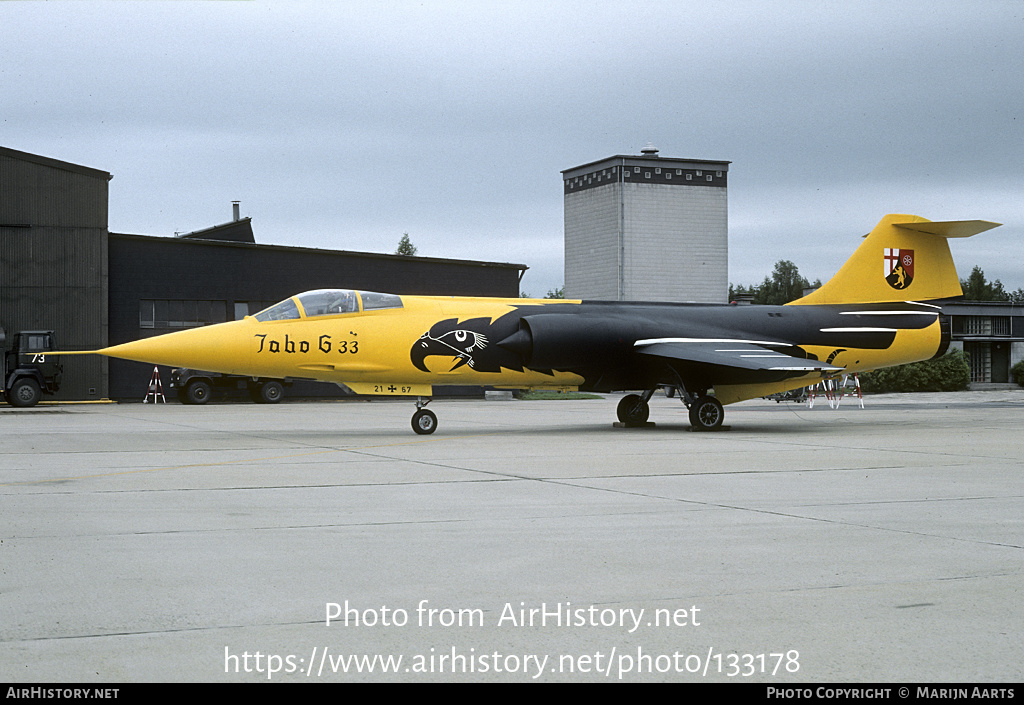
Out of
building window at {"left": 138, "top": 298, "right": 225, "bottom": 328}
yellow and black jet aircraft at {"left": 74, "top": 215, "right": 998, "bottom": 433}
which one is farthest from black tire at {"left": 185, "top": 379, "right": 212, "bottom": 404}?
yellow and black jet aircraft at {"left": 74, "top": 215, "right": 998, "bottom": 433}

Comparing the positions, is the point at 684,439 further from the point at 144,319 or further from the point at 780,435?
the point at 144,319

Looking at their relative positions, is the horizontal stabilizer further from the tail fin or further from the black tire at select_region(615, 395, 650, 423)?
the black tire at select_region(615, 395, 650, 423)

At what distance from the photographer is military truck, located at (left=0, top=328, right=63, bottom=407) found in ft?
93.2

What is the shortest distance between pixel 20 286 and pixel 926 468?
3147cm

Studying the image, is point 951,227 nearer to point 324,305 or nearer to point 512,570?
point 324,305

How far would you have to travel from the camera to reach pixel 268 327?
15.5 m

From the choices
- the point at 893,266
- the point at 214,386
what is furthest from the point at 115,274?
the point at 893,266

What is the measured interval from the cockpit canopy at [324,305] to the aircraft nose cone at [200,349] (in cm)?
58

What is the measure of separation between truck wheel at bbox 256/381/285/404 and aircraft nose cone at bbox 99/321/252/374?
729 inches

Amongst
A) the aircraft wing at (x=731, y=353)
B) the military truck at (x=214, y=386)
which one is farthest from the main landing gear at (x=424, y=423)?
the military truck at (x=214, y=386)

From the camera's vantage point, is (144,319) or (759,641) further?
(144,319)

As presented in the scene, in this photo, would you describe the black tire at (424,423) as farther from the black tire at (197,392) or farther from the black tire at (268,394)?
the black tire at (268,394)

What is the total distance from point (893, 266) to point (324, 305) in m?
11.3

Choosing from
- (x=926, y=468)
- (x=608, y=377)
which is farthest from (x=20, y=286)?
(x=926, y=468)
